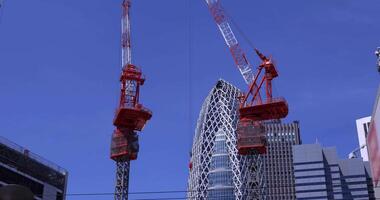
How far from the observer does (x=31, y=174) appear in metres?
99.2

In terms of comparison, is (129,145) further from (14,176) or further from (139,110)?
(14,176)

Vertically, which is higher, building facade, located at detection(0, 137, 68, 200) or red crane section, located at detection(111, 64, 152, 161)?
red crane section, located at detection(111, 64, 152, 161)

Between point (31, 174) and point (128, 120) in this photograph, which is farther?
point (128, 120)

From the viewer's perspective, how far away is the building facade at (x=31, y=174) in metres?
91.7

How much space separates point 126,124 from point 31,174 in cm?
3025

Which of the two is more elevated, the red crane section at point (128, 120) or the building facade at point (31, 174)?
the red crane section at point (128, 120)

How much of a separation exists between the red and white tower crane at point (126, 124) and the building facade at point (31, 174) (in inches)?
696

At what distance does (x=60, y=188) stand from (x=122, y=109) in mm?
23321

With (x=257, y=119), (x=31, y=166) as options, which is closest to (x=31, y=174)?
(x=31, y=166)

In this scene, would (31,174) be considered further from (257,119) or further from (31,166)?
(257,119)

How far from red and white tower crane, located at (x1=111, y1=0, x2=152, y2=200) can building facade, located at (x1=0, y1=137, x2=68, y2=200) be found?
1767 cm

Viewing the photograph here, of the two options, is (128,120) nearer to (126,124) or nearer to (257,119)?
(126,124)

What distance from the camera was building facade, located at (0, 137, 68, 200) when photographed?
91688 millimetres

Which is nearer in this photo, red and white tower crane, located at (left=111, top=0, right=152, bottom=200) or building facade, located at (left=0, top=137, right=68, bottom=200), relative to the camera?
building facade, located at (left=0, top=137, right=68, bottom=200)
